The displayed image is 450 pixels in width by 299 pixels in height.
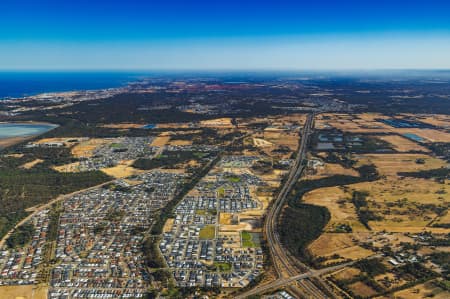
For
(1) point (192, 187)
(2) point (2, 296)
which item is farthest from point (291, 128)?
(2) point (2, 296)

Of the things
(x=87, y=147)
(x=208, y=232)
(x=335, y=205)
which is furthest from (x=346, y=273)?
(x=87, y=147)

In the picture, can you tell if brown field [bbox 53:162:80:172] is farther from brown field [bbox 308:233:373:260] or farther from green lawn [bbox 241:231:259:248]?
brown field [bbox 308:233:373:260]

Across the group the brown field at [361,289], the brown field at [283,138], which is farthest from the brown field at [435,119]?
the brown field at [361,289]

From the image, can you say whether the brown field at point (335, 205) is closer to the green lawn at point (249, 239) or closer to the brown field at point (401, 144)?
the green lawn at point (249, 239)

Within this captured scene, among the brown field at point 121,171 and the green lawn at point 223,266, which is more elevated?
the brown field at point 121,171

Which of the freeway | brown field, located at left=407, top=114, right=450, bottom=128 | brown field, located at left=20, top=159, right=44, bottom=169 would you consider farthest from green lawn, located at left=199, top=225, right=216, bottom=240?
brown field, located at left=407, top=114, right=450, bottom=128
